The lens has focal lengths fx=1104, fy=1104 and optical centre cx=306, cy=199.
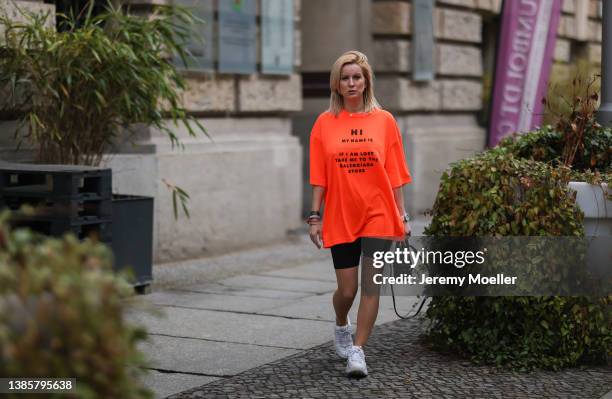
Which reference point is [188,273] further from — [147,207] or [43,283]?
[43,283]

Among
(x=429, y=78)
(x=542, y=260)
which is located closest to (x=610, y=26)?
(x=542, y=260)

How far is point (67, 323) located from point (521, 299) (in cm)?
357

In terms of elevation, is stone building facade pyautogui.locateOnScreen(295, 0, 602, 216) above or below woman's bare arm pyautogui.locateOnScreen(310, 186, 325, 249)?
above

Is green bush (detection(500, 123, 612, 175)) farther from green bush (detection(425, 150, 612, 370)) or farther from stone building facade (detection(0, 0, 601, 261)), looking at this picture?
green bush (detection(425, 150, 612, 370))

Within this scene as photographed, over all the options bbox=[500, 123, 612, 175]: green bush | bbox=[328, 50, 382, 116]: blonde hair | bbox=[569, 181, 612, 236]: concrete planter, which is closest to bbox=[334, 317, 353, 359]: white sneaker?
bbox=[328, 50, 382, 116]: blonde hair

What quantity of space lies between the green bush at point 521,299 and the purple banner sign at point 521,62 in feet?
28.3

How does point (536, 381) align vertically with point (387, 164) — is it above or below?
below

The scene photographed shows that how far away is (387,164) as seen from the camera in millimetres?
5434

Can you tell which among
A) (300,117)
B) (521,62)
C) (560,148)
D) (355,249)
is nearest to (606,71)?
(560,148)

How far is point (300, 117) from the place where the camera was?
533 inches

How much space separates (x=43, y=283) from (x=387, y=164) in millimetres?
3230

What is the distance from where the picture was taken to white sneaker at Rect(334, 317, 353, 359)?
5.66 m

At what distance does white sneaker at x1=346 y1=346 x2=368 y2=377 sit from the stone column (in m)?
2.09

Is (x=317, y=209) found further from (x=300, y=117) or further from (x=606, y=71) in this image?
(x=300, y=117)
